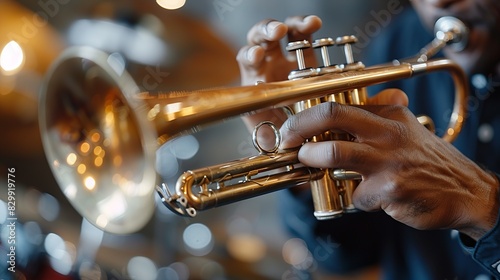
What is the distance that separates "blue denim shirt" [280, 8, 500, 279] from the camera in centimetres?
130

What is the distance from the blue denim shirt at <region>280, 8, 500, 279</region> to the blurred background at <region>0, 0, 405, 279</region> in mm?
549

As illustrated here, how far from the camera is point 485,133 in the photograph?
1324mm

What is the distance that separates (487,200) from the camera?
0.92m

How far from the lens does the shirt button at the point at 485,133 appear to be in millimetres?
1317

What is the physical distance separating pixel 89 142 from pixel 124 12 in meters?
0.97

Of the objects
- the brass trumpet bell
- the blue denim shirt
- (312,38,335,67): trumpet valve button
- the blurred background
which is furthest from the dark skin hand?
the blurred background

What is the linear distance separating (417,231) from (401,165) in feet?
1.94

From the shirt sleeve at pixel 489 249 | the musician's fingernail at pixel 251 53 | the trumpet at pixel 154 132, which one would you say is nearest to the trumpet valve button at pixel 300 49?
the trumpet at pixel 154 132

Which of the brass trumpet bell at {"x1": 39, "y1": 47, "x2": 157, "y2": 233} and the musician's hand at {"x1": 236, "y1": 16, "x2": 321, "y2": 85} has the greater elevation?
the musician's hand at {"x1": 236, "y1": 16, "x2": 321, "y2": 85}

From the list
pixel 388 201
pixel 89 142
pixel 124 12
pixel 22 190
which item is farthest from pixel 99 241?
pixel 388 201

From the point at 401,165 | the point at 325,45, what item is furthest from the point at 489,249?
the point at 325,45

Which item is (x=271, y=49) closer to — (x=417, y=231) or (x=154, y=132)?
(x=154, y=132)

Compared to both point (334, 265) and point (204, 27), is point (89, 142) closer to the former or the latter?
point (334, 265)

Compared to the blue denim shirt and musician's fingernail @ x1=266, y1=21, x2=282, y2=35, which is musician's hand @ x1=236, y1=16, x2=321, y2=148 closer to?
musician's fingernail @ x1=266, y1=21, x2=282, y2=35
